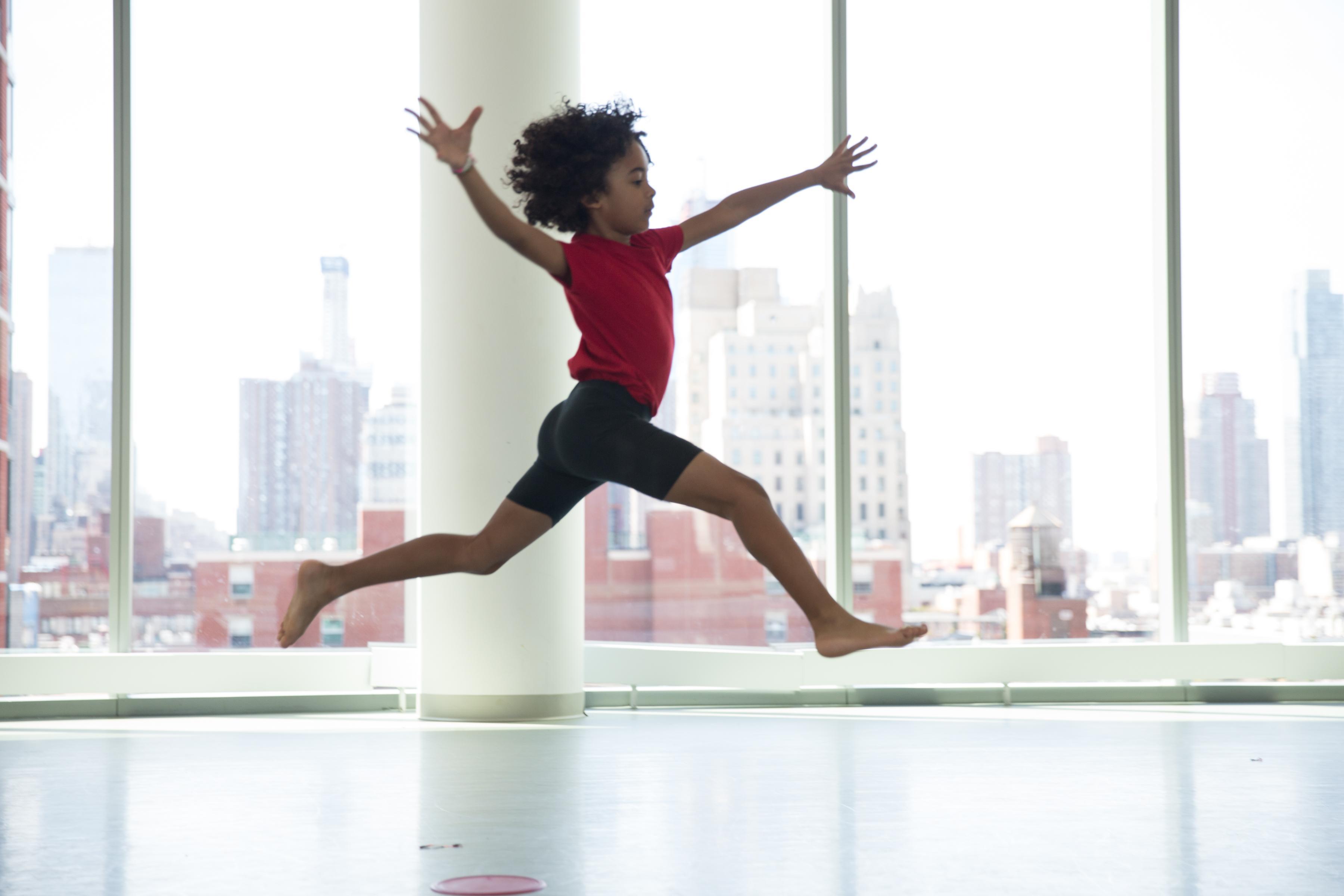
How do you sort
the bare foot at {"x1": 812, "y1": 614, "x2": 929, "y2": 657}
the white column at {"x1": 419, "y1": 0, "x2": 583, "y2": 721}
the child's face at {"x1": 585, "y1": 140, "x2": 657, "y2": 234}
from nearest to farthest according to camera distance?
1. the bare foot at {"x1": 812, "y1": 614, "x2": 929, "y2": 657}
2. the child's face at {"x1": 585, "y1": 140, "x2": 657, "y2": 234}
3. the white column at {"x1": 419, "y1": 0, "x2": 583, "y2": 721}

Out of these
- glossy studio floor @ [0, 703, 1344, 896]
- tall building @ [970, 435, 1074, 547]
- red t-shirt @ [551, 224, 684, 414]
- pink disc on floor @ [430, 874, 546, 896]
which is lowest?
glossy studio floor @ [0, 703, 1344, 896]

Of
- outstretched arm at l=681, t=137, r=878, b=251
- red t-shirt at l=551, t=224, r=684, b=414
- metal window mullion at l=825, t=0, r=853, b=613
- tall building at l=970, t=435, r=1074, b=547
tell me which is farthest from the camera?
tall building at l=970, t=435, r=1074, b=547

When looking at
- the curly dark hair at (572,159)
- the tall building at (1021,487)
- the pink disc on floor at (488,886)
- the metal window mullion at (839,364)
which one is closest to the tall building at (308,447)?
the metal window mullion at (839,364)

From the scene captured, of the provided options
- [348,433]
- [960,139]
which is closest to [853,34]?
[960,139]

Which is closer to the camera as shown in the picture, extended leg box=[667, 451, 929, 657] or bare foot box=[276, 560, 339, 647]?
extended leg box=[667, 451, 929, 657]

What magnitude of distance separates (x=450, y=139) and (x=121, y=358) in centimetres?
→ 321

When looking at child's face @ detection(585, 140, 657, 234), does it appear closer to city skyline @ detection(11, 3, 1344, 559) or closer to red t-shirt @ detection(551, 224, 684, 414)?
red t-shirt @ detection(551, 224, 684, 414)

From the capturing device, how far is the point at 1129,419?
5.67 m

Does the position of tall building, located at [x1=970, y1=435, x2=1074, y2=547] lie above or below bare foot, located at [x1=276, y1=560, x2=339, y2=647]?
above

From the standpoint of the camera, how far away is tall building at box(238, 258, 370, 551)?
5227 mm

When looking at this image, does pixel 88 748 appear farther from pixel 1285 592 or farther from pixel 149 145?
pixel 1285 592

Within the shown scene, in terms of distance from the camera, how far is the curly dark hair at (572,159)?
2.65 m

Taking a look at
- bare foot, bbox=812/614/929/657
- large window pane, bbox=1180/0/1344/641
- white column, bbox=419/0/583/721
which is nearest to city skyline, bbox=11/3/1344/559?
large window pane, bbox=1180/0/1344/641

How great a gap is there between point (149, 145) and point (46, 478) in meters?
1.37
